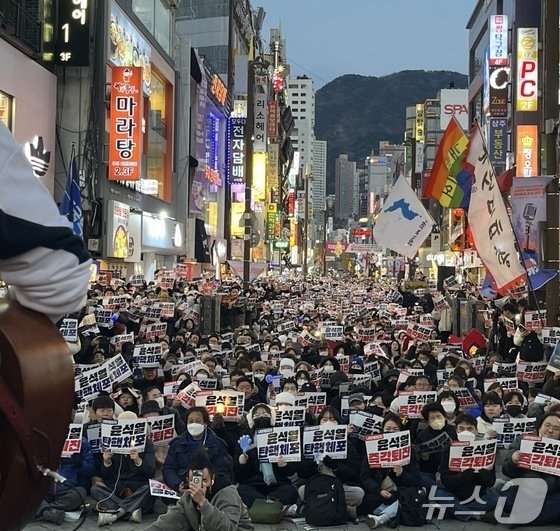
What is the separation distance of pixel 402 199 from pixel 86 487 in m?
12.2

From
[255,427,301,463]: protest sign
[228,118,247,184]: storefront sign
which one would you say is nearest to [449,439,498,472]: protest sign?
[255,427,301,463]: protest sign

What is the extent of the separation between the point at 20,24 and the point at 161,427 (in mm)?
18827

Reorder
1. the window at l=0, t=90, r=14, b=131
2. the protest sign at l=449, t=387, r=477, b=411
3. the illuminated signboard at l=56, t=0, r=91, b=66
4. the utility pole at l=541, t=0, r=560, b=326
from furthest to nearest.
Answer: the illuminated signboard at l=56, t=0, r=91, b=66
the window at l=0, t=90, r=14, b=131
the utility pole at l=541, t=0, r=560, b=326
the protest sign at l=449, t=387, r=477, b=411

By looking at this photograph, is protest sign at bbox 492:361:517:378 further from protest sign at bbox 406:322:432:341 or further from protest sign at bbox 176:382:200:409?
protest sign at bbox 176:382:200:409

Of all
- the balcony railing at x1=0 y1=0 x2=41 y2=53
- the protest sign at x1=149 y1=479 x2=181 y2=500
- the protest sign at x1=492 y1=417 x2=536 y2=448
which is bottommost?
the protest sign at x1=149 y1=479 x2=181 y2=500

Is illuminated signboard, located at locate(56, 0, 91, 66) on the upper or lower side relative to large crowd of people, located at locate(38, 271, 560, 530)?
upper

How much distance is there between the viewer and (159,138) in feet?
132

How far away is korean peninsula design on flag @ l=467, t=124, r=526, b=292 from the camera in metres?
11.2

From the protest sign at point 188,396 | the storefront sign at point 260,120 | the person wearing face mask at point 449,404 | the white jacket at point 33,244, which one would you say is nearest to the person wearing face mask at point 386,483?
the person wearing face mask at point 449,404

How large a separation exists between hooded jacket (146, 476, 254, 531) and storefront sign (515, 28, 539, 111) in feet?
106

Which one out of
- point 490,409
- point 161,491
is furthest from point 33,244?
point 490,409

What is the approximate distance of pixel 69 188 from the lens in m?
17.9

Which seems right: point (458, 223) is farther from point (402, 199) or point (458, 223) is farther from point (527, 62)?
point (402, 199)

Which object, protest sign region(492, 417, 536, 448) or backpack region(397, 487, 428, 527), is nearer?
backpack region(397, 487, 428, 527)
